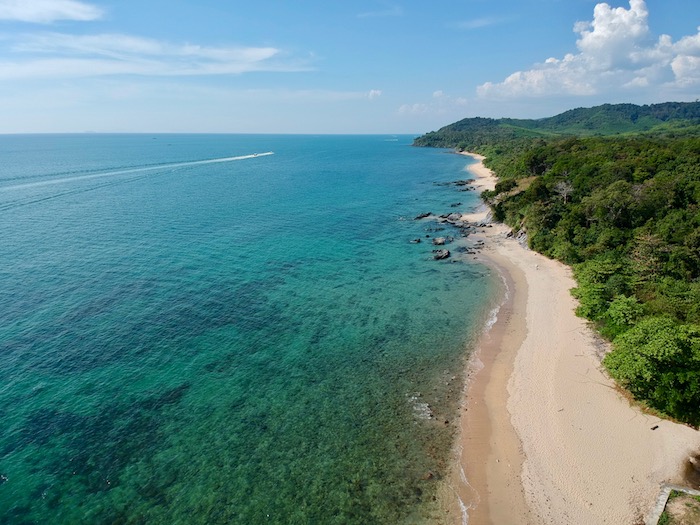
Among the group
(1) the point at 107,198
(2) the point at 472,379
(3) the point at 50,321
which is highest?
(1) the point at 107,198

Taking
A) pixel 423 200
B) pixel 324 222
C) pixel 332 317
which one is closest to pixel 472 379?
pixel 332 317

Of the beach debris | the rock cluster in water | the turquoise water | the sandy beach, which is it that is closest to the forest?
→ the sandy beach

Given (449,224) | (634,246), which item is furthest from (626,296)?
(449,224)

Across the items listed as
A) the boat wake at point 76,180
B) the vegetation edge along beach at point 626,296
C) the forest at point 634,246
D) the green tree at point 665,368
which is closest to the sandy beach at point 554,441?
the vegetation edge along beach at point 626,296

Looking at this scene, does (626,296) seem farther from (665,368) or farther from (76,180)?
(76,180)

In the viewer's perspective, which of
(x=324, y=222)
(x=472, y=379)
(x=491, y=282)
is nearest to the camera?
(x=472, y=379)

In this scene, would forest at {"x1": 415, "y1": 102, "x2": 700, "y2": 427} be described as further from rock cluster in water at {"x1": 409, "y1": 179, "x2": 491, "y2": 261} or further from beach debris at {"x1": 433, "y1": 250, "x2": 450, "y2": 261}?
beach debris at {"x1": 433, "y1": 250, "x2": 450, "y2": 261}

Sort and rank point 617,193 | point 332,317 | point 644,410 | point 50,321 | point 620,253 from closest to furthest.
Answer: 1. point 644,410
2. point 50,321
3. point 332,317
4. point 620,253
5. point 617,193

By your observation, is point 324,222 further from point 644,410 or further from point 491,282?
point 644,410

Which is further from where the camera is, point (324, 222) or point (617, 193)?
point (324, 222)
